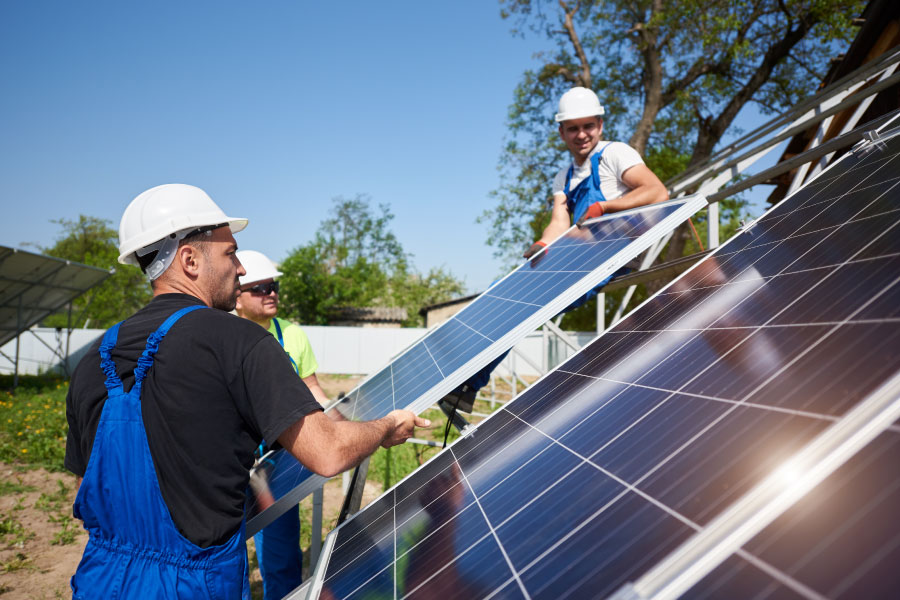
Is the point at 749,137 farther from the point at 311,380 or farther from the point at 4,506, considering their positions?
the point at 4,506

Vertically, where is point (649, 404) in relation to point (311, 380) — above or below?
below

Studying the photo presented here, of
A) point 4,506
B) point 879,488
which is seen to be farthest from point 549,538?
point 4,506

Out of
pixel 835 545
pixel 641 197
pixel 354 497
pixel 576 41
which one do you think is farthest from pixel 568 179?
pixel 576 41

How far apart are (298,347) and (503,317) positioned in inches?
92.8

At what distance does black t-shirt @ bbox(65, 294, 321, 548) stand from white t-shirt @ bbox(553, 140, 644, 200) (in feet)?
10.8

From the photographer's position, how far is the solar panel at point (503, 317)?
8.91 feet

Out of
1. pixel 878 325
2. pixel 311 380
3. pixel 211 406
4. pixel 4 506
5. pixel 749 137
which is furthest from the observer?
pixel 749 137

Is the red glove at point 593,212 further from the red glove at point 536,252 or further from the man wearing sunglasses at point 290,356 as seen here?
the man wearing sunglasses at point 290,356

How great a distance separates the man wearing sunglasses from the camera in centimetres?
422

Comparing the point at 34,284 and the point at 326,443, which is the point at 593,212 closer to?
the point at 326,443

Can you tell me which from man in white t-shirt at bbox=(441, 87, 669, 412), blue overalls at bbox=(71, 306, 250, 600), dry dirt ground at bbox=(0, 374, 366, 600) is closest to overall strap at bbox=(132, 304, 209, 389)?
blue overalls at bbox=(71, 306, 250, 600)

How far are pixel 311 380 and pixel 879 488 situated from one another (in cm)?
483

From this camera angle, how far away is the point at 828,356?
1.21 m

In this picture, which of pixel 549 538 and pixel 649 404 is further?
pixel 649 404
